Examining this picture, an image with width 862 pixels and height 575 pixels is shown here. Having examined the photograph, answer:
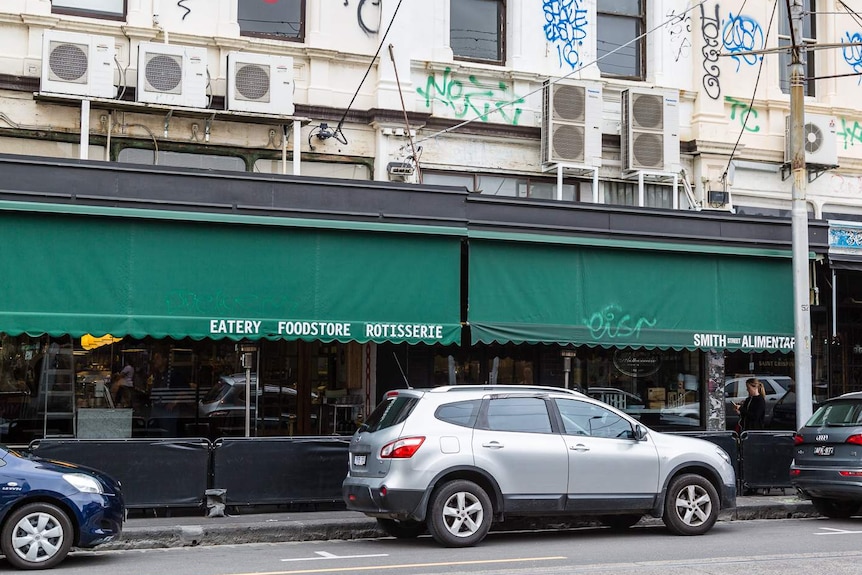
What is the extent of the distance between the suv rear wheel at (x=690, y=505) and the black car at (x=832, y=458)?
A: 6.91 ft

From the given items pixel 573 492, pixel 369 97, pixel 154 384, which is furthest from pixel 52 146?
pixel 573 492

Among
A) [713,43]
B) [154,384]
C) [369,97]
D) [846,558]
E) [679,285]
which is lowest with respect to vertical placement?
[846,558]

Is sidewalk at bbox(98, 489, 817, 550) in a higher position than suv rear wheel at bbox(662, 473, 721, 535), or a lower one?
lower

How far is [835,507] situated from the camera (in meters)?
14.7

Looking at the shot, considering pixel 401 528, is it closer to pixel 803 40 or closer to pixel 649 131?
pixel 649 131

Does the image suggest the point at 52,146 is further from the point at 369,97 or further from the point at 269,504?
the point at 269,504

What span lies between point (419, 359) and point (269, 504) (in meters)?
4.20

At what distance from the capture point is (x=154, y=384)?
51.6 feet

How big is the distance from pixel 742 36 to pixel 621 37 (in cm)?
232

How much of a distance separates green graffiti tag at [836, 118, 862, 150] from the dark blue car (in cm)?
1563

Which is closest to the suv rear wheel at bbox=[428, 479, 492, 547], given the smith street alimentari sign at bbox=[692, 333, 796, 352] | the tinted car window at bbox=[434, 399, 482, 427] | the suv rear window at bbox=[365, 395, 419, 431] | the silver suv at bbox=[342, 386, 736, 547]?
the silver suv at bbox=[342, 386, 736, 547]

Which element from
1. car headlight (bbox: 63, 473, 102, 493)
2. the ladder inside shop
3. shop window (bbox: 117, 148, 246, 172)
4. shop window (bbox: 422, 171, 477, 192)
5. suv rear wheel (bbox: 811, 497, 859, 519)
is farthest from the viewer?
shop window (bbox: 422, 171, 477, 192)

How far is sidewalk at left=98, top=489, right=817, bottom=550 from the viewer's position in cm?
1195

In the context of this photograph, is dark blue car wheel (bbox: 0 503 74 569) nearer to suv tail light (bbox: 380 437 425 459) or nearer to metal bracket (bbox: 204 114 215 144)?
suv tail light (bbox: 380 437 425 459)
